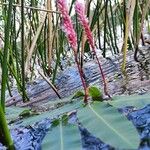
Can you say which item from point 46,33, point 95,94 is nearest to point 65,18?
point 95,94

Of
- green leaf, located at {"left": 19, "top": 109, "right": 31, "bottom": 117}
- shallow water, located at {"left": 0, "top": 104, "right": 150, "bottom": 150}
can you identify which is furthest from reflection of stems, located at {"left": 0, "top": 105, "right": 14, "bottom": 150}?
green leaf, located at {"left": 19, "top": 109, "right": 31, "bottom": 117}

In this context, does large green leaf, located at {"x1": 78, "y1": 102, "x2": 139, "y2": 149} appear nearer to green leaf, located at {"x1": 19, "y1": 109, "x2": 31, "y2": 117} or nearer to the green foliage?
the green foliage

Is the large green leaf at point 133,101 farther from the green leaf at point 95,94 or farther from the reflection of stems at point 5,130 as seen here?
the reflection of stems at point 5,130

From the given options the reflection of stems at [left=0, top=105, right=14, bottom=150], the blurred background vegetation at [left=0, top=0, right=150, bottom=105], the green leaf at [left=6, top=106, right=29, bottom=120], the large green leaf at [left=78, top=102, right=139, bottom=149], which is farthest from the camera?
the blurred background vegetation at [left=0, top=0, right=150, bottom=105]

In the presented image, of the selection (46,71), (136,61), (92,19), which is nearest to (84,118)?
(136,61)

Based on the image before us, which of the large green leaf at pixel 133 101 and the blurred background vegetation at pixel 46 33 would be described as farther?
the blurred background vegetation at pixel 46 33

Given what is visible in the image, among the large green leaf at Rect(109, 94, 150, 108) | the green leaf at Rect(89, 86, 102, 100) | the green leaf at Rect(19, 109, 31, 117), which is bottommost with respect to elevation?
the green leaf at Rect(19, 109, 31, 117)

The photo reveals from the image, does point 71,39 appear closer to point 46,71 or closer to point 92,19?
point 92,19

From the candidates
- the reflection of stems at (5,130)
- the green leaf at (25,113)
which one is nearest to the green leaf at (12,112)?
the green leaf at (25,113)
